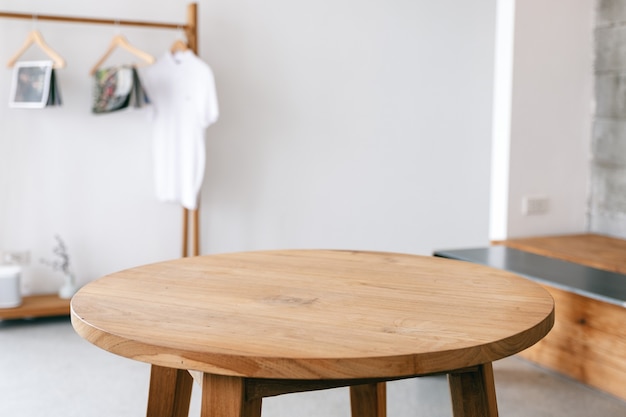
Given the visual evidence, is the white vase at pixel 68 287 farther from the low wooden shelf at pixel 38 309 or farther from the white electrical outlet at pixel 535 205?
the white electrical outlet at pixel 535 205

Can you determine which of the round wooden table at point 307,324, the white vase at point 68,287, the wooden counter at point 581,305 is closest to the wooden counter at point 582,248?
the wooden counter at point 581,305

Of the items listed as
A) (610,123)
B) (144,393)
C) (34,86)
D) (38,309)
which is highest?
(34,86)

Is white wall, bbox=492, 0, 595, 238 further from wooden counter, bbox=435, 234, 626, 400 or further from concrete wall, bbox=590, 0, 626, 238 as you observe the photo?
wooden counter, bbox=435, 234, 626, 400

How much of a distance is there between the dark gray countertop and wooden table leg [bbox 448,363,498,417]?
1.13 meters

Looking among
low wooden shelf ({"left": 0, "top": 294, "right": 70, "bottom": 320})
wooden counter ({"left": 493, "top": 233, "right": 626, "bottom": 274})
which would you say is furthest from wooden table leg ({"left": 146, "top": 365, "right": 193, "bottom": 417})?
wooden counter ({"left": 493, "top": 233, "right": 626, "bottom": 274})

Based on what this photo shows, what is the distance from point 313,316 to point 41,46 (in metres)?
2.66

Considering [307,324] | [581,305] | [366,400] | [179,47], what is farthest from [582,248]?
[307,324]

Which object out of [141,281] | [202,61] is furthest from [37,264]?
[141,281]

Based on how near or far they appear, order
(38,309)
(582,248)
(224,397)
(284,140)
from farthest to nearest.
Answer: (284,140)
(38,309)
(582,248)
(224,397)

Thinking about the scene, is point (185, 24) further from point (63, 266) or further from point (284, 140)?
point (63, 266)

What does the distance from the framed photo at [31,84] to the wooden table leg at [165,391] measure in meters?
2.03

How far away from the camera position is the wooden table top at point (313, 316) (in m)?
1.28

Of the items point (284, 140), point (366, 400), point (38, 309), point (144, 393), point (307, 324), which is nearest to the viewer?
point (307, 324)

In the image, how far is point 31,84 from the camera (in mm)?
3574
